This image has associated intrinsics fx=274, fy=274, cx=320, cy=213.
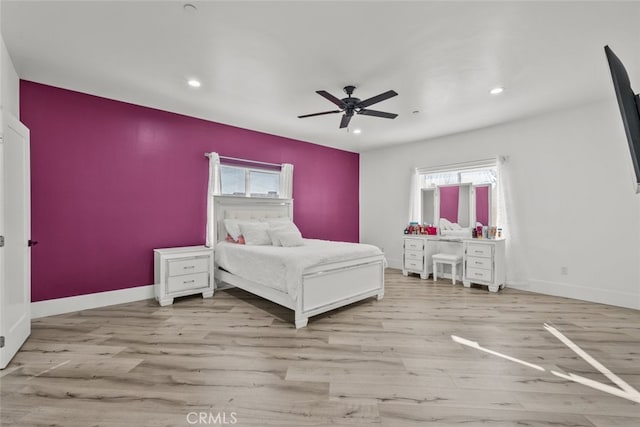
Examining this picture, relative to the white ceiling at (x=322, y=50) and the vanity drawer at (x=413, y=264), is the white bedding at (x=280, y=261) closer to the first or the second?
the vanity drawer at (x=413, y=264)

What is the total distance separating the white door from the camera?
2057 mm

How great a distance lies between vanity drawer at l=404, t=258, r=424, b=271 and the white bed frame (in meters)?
1.55

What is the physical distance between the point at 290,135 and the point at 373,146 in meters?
1.92

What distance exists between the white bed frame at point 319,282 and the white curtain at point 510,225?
2.31m

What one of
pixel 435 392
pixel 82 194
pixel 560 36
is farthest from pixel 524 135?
pixel 82 194

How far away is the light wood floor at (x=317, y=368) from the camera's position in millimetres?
1623

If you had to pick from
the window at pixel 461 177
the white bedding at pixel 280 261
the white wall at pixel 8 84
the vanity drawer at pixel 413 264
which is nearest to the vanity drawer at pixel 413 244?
the vanity drawer at pixel 413 264

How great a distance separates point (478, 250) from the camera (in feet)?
14.4

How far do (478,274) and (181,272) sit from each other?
174 inches

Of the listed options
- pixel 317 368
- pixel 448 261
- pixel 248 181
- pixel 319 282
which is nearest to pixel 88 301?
pixel 248 181

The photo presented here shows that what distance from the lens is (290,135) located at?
5.15m

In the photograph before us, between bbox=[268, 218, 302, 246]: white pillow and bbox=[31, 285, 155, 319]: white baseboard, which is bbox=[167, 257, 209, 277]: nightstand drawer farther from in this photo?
bbox=[268, 218, 302, 246]: white pillow

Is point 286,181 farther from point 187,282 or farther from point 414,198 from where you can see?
point 414,198

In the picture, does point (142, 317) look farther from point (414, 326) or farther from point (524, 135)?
point (524, 135)
